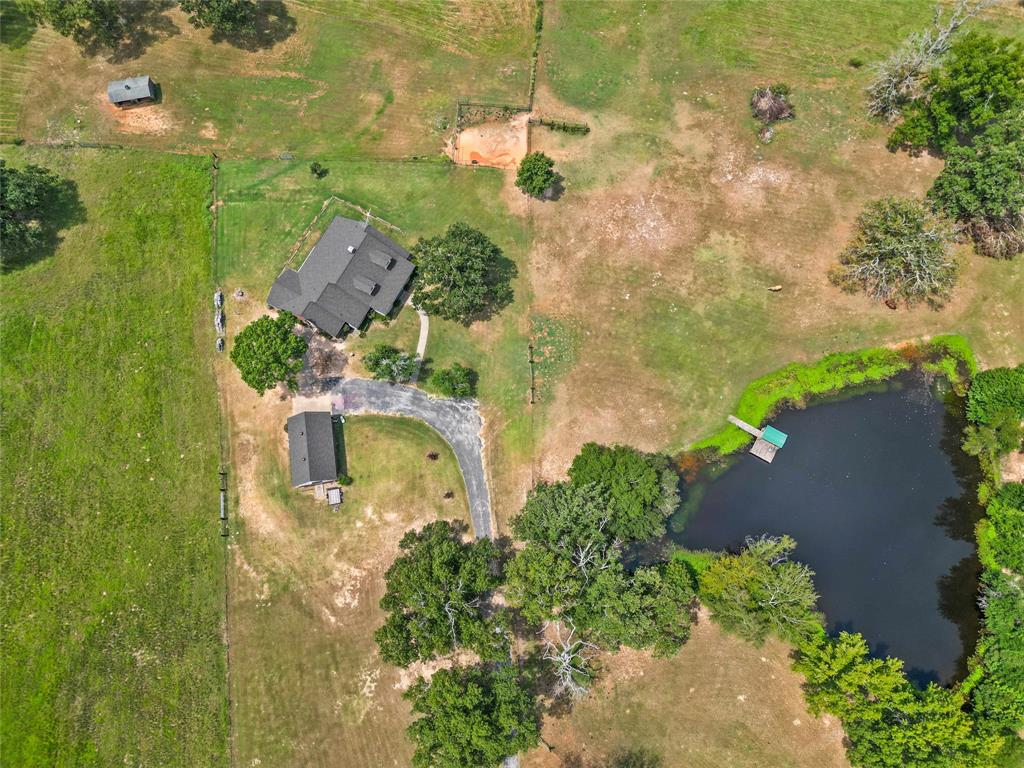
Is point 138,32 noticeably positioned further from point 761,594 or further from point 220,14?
point 761,594

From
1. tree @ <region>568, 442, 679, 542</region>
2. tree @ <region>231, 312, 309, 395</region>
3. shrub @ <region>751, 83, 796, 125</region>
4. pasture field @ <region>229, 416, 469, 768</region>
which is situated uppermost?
shrub @ <region>751, 83, 796, 125</region>

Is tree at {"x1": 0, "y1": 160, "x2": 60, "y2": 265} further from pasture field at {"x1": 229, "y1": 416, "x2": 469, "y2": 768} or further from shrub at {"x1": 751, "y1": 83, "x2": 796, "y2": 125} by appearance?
shrub at {"x1": 751, "y1": 83, "x2": 796, "y2": 125}

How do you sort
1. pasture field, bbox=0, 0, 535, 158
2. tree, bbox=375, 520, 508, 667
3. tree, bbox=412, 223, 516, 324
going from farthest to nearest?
pasture field, bbox=0, 0, 535, 158 < tree, bbox=412, 223, 516, 324 < tree, bbox=375, 520, 508, 667

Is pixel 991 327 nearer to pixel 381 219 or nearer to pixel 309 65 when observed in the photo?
pixel 381 219

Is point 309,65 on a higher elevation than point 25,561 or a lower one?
higher

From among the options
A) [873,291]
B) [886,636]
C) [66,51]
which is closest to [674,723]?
[886,636]

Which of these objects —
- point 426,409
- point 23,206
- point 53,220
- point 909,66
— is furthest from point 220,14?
point 909,66

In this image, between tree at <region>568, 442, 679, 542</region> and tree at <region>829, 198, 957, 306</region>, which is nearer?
tree at <region>568, 442, 679, 542</region>

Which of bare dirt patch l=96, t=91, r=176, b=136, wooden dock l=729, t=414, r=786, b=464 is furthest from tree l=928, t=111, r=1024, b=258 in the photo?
bare dirt patch l=96, t=91, r=176, b=136
